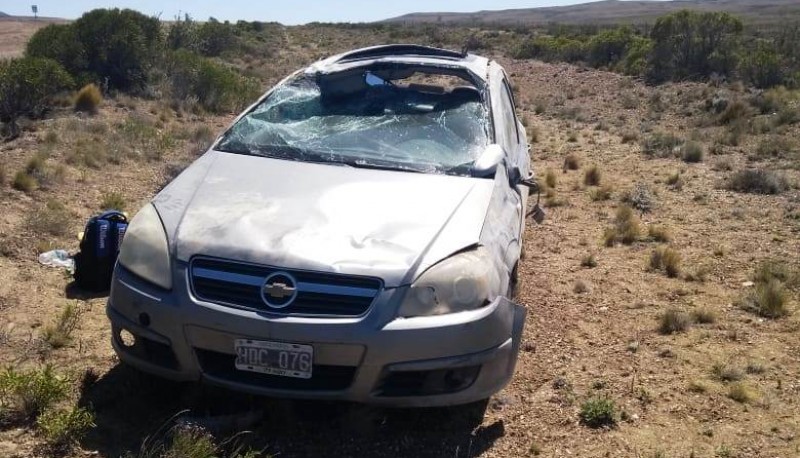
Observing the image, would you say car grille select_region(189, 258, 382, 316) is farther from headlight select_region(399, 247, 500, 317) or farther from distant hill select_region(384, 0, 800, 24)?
distant hill select_region(384, 0, 800, 24)

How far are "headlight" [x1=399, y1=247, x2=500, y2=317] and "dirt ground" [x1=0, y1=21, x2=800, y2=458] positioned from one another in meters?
0.67

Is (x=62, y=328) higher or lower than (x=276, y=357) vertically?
lower

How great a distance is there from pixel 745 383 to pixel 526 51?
33.4 m

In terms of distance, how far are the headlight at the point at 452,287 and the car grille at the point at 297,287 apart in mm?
163

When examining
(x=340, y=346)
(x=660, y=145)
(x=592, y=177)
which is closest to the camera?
(x=340, y=346)

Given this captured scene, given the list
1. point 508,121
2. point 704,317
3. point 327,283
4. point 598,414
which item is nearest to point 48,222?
point 508,121

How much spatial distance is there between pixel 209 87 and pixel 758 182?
10.3 metres

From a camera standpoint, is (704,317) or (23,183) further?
(23,183)

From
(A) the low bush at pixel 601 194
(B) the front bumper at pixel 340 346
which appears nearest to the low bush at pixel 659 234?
(A) the low bush at pixel 601 194

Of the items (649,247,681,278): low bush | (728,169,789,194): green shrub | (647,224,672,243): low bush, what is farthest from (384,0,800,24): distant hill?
(649,247,681,278): low bush

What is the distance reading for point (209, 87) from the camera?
1538 cm

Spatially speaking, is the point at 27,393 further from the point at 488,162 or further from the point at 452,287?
the point at 488,162

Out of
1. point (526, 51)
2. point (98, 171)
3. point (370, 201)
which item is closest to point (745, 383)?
point (370, 201)

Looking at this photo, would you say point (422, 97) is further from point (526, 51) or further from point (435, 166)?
point (526, 51)
